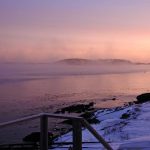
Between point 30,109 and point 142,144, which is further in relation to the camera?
point 30,109

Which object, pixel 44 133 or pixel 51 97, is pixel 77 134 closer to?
pixel 44 133

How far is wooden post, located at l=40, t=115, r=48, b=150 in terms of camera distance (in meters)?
5.13

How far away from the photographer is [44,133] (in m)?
5.22

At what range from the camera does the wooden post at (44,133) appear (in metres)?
5.13

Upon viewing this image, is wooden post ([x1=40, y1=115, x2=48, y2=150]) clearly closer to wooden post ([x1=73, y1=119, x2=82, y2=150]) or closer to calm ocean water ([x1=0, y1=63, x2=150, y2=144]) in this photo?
wooden post ([x1=73, y1=119, x2=82, y2=150])

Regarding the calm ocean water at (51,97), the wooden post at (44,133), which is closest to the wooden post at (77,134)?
the wooden post at (44,133)

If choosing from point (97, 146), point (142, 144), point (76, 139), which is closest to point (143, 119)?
point (97, 146)

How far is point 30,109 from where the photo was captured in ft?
163

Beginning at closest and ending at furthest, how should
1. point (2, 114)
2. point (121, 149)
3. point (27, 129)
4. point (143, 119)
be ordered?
point (121, 149), point (143, 119), point (27, 129), point (2, 114)

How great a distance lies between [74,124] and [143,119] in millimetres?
16694

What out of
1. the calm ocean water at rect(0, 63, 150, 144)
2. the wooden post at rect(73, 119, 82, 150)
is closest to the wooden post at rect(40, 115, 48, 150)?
the wooden post at rect(73, 119, 82, 150)

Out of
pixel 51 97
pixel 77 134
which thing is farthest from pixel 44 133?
pixel 51 97

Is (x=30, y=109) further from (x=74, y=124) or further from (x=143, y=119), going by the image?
(x=74, y=124)

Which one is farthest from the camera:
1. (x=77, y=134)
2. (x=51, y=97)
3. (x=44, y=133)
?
(x=51, y=97)
